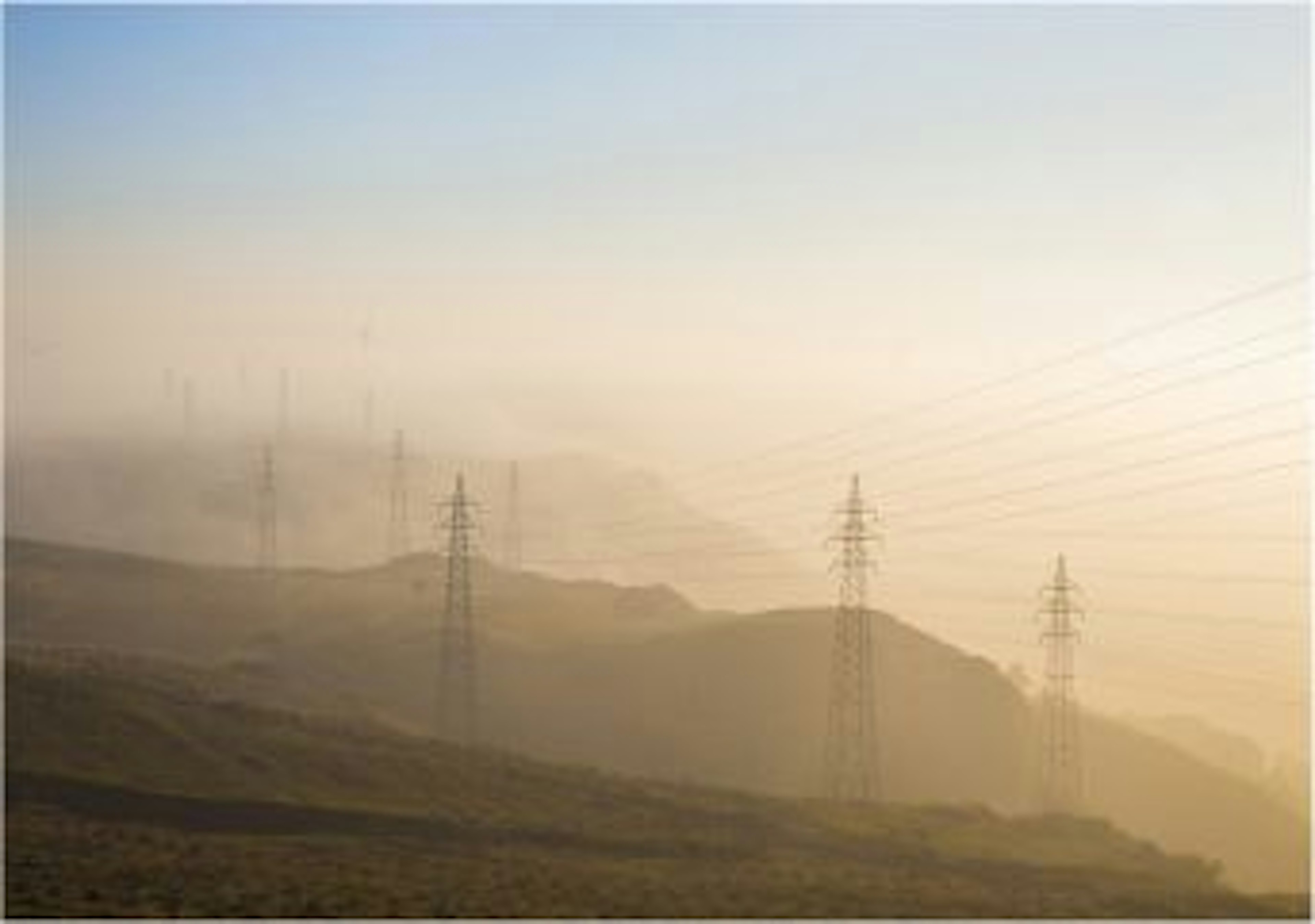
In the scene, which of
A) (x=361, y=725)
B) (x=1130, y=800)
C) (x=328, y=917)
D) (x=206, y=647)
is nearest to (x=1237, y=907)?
(x=328, y=917)

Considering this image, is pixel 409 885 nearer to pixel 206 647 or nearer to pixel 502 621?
pixel 206 647

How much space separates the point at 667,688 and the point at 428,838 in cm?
5976

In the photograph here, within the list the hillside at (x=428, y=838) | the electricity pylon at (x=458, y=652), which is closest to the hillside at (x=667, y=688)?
the electricity pylon at (x=458, y=652)

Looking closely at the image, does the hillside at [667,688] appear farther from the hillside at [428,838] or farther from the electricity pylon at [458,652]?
the hillside at [428,838]

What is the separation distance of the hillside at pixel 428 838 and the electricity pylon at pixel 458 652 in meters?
10.7

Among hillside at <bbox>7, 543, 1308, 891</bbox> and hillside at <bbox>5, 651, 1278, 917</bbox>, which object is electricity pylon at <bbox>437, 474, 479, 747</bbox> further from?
hillside at <bbox>5, 651, 1278, 917</bbox>

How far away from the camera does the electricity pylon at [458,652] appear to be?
88.1 meters

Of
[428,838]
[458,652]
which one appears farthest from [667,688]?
[428,838]

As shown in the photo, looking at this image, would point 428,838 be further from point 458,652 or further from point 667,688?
point 667,688

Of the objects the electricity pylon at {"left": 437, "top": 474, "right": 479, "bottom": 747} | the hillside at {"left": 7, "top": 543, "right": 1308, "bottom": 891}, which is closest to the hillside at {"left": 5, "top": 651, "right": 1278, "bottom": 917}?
the electricity pylon at {"left": 437, "top": 474, "right": 479, "bottom": 747}

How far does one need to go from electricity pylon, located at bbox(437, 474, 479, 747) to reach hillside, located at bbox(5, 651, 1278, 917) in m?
10.7

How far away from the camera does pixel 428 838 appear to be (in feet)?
188

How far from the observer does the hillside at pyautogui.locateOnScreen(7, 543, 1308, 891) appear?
108m

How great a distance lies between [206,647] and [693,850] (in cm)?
7034
